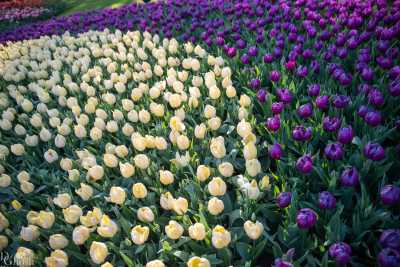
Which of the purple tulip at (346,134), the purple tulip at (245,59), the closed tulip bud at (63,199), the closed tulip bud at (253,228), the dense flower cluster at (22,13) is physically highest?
the dense flower cluster at (22,13)

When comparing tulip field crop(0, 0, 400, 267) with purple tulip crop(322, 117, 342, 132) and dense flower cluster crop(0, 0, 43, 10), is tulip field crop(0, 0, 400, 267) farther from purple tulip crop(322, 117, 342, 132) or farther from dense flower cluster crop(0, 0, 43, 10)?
dense flower cluster crop(0, 0, 43, 10)

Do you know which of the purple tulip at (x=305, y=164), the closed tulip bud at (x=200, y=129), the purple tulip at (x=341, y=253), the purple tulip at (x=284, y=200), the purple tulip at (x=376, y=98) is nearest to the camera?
the purple tulip at (x=341, y=253)

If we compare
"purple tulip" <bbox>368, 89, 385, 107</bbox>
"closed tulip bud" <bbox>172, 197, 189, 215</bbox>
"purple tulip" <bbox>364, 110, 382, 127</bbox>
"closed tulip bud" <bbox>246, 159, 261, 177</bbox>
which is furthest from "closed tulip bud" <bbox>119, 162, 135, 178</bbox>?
"purple tulip" <bbox>368, 89, 385, 107</bbox>

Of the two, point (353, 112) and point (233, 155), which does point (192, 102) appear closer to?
point (233, 155)

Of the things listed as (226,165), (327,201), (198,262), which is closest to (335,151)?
(327,201)

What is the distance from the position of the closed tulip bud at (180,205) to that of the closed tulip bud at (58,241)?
0.74m

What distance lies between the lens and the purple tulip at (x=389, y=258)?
167 centimetres

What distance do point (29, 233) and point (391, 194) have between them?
7.53ft

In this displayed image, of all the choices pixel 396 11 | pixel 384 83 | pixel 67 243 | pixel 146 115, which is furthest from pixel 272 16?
pixel 67 243

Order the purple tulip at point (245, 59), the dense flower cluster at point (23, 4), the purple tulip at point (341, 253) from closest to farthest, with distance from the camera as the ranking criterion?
the purple tulip at point (341, 253) → the purple tulip at point (245, 59) → the dense flower cluster at point (23, 4)

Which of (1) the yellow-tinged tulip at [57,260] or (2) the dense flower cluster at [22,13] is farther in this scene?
(2) the dense flower cluster at [22,13]

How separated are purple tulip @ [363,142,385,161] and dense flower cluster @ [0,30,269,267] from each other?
0.70 m

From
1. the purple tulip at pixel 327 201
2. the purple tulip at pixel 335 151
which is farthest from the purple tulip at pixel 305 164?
the purple tulip at pixel 327 201

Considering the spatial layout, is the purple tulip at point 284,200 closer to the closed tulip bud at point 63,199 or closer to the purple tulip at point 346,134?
the purple tulip at point 346,134
